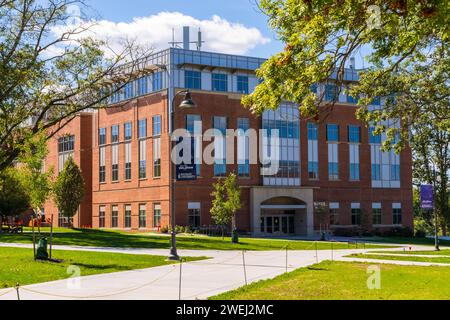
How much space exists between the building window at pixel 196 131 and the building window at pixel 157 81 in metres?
4.22

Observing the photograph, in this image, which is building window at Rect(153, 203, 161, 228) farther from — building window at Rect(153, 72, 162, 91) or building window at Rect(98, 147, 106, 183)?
building window at Rect(153, 72, 162, 91)

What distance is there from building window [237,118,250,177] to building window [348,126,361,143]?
13.6 m

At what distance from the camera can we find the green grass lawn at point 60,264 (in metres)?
17.4

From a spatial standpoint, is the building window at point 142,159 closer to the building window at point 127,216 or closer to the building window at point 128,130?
the building window at point 128,130

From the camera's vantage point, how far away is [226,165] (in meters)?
56.9

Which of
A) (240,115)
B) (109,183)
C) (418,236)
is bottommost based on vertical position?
(418,236)

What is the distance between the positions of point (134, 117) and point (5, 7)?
33.7m

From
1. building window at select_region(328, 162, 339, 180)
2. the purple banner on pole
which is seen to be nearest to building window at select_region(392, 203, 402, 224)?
building window at select_region(328, 162, 339, 180)

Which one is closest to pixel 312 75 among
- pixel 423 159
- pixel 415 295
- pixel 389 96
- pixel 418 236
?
pixel 415 295

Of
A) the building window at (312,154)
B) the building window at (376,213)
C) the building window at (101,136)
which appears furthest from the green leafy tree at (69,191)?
the building window at (376,213)

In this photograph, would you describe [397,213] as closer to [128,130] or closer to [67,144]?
[128,130]
